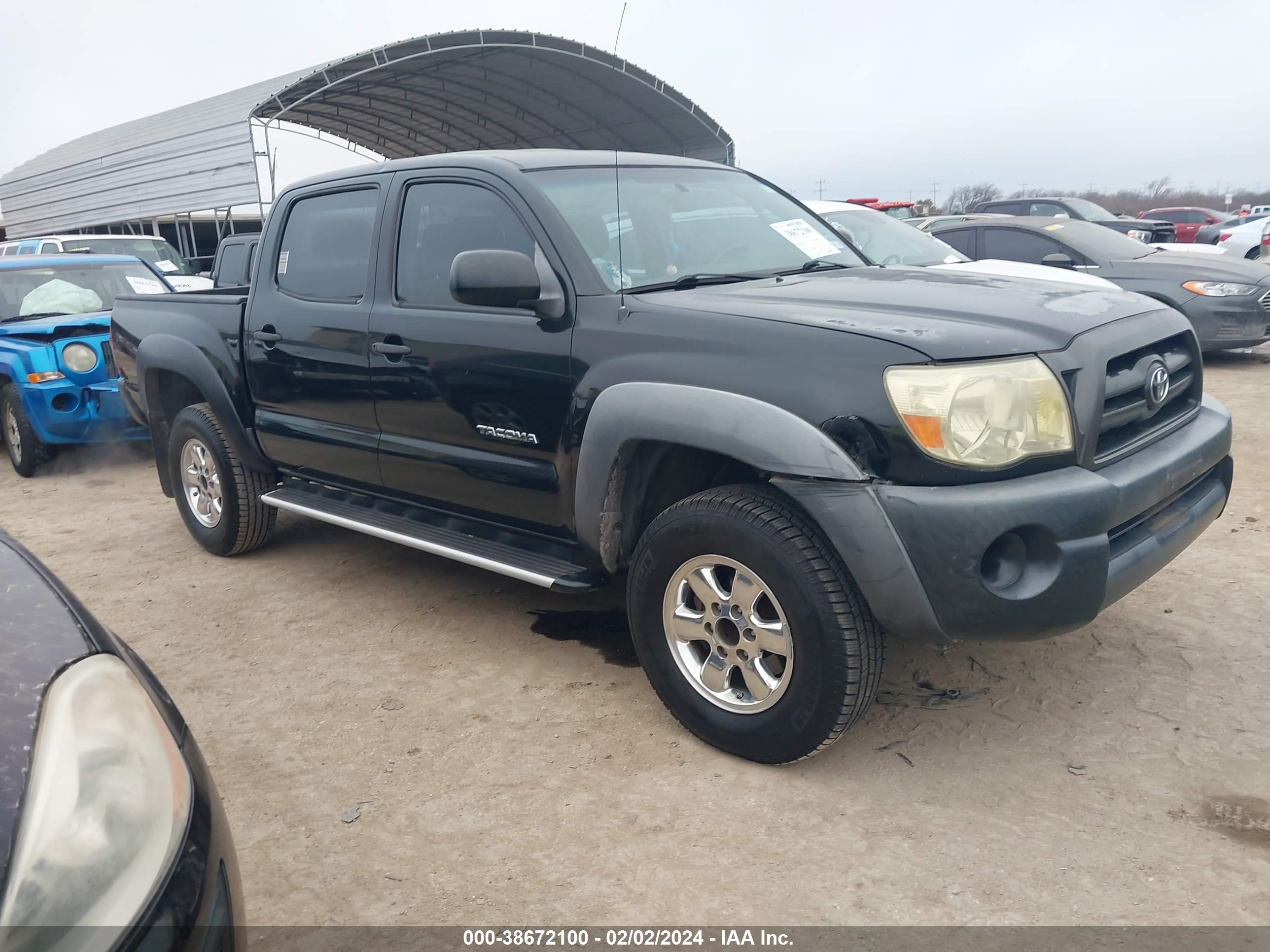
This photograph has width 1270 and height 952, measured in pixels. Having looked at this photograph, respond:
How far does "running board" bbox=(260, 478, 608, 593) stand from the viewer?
3.32 metres

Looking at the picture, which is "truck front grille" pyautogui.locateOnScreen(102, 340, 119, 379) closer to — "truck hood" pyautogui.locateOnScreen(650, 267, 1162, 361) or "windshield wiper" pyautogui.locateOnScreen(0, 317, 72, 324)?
"windshield wiper" pyautogui.locateOnScreen(0, 317, 72, 324)

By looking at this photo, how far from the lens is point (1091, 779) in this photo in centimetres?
277

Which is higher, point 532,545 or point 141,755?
point 141,755

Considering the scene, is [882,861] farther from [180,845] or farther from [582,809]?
[180,845]

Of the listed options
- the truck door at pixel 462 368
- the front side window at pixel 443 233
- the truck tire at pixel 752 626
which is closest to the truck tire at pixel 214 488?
the truck door at pixel 462 368

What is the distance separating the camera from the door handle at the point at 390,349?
3.72 m

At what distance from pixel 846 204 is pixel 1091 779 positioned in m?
6.24

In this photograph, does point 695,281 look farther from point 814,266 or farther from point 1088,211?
point 1088,211

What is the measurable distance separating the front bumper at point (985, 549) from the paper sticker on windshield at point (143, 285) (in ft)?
24.8

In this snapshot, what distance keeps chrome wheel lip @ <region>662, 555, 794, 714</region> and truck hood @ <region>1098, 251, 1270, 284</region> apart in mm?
6893

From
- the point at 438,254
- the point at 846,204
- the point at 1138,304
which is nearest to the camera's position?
the point at 1138,304

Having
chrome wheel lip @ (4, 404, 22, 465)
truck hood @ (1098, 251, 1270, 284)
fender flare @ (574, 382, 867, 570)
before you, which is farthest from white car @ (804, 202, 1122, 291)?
chrome wheel lip @ (4, 404, 22, 465)

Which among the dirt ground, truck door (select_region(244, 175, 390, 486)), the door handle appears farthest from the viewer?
truck door (select_region(244, 175, 390, 486))

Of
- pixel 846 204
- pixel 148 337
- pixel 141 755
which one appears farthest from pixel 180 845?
pixel 846 204
